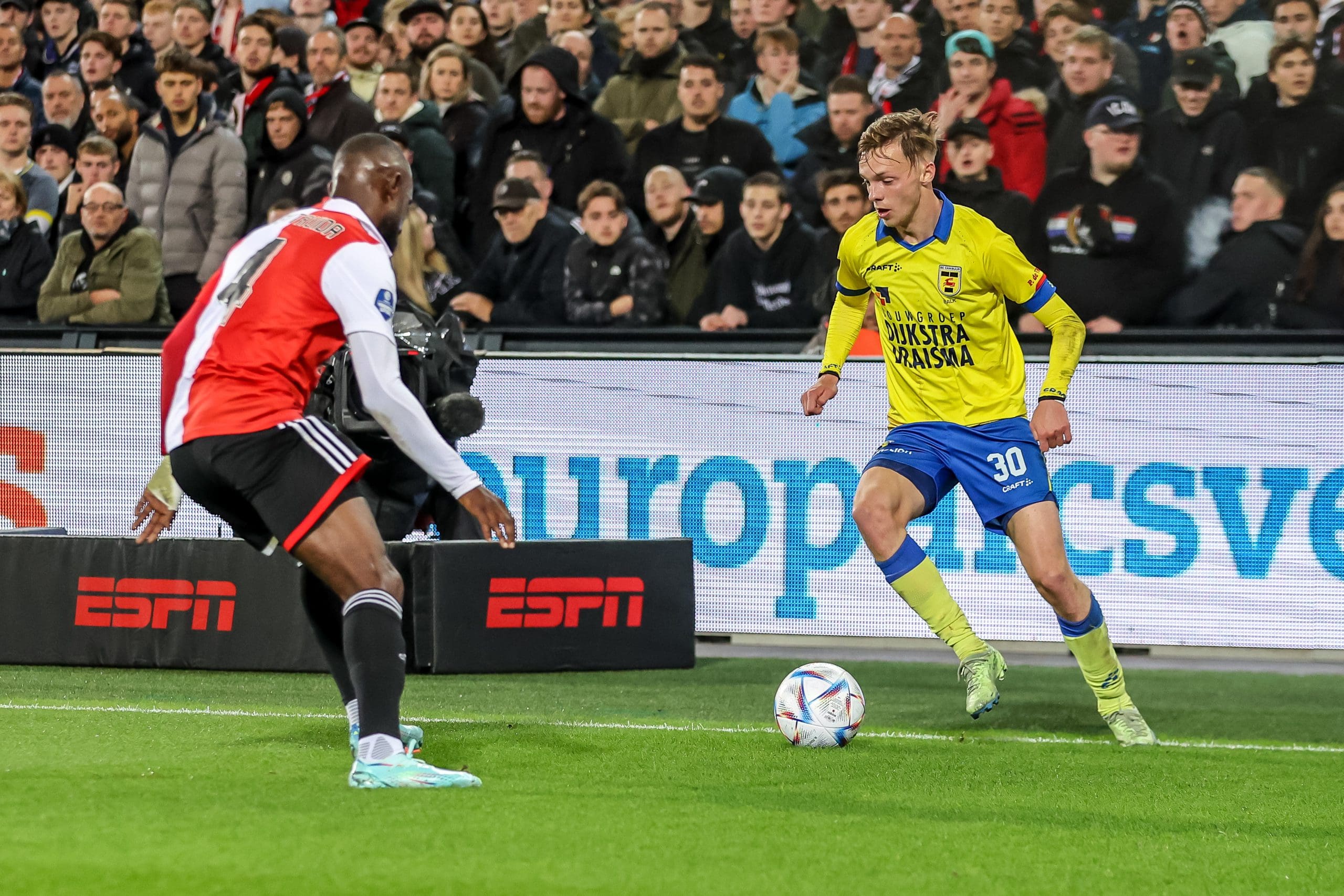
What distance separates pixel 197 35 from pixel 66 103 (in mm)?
1331

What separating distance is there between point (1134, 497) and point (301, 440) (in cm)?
591

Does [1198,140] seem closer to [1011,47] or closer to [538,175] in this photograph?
[1011,47]

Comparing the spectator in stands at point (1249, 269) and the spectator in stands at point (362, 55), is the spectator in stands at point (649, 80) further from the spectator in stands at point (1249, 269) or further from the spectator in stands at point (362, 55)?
the spectator in stands at point (1249, 269)

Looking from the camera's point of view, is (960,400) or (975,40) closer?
(960,400)

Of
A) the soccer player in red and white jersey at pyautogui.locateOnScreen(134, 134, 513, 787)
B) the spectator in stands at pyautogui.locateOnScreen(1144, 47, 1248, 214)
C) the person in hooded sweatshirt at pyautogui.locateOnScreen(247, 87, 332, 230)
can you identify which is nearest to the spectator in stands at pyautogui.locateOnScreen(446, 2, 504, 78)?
the person in hooded sweatshirt at pyautogui.locateOnScreen(247, 87, 332, 230)

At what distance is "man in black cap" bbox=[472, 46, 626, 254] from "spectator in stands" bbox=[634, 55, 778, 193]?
0.35 meters

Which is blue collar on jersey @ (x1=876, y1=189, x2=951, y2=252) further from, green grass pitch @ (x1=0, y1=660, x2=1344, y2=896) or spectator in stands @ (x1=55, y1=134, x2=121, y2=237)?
spectator in stands @ (x1=55, y1=134, x2=121, y2=237)

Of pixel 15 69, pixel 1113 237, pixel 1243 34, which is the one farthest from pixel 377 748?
pixel 15 69

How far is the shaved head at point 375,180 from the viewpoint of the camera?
16.0 ft

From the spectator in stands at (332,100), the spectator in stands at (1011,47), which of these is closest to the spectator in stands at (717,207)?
the spectator in stands at (1011,47)

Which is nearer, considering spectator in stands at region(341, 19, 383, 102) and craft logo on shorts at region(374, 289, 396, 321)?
craft logo on shorts at region(374, 289, 396, 321)

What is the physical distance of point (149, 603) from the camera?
854cm

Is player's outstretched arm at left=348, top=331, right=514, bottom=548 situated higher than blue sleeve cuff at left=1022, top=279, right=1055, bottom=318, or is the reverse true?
blue sleeve cuff at left=1022, top=279, right=1055, bottom=318

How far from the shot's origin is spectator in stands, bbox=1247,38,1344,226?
9828 millimetres
